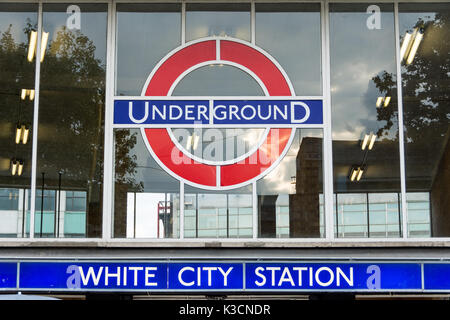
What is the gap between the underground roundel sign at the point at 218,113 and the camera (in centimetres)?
1166

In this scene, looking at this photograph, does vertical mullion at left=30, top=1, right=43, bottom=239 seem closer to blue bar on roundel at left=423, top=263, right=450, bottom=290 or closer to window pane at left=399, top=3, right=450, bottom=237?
window pane at left=399, top=3, right=450, bottom=237

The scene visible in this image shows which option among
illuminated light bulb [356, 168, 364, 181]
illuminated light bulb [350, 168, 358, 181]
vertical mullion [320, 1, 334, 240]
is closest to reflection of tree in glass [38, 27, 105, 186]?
vertical mullion [320, 1, 334, 240]

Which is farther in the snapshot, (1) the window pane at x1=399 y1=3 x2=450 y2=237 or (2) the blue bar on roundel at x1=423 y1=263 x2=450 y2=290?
(1) the window pane at x1=399 y1=3 x2=450 y2=237

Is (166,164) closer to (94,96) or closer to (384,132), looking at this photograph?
(94,96)

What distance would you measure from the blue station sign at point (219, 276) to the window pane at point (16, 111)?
0.72 meters

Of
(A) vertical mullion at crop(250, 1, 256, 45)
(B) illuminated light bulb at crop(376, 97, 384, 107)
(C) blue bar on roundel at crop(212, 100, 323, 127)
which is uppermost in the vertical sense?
(A) vertical mullion at crop(250, 1, 256, 45)

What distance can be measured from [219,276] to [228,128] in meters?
2.08

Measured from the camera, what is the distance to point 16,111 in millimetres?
11859

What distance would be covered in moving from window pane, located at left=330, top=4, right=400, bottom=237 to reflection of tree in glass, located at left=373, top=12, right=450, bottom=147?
0.12 m

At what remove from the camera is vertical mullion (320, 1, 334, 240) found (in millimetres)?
11541

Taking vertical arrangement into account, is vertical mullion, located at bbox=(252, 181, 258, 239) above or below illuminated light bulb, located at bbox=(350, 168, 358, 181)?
below

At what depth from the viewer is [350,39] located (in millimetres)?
12008

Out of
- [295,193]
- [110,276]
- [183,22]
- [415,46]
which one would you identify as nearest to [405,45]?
[415,46]
